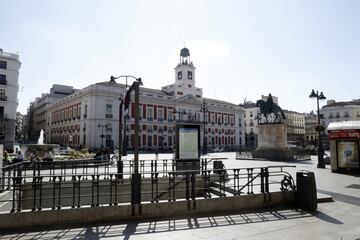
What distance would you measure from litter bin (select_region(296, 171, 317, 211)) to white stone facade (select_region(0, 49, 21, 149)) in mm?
46654

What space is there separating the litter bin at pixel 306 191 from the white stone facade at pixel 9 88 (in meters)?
46.7

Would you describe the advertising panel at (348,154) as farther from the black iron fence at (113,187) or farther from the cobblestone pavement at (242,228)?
the cobblestone pavement at (242,228)

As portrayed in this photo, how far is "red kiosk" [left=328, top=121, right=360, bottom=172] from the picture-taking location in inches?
663

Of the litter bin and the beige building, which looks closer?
the litter bin

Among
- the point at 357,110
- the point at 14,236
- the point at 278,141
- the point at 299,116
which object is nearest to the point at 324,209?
the point at 14,236

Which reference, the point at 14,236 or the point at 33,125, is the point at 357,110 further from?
the point at 33,125

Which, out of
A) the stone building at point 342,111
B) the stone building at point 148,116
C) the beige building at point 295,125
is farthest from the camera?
the beige building at point 295,125

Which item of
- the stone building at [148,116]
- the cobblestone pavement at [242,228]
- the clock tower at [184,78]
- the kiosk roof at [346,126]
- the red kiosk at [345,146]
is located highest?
the clock tower at [184,78]

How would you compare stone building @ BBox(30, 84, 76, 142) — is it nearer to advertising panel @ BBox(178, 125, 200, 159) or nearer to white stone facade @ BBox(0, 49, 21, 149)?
white stone facade @ BBox(0, 49, 21, 149)

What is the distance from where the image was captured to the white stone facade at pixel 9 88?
45688mm

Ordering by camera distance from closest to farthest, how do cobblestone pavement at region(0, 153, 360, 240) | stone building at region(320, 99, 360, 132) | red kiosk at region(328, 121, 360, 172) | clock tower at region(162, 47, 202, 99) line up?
1. cobblestone pavement at region(0, 153, 360, 240)
2. red kiosk at region(328, 121, 360, 172)
3. clock tower at region(162, 47, 202, 99)
4. stone building at region(320, 99, 360, 132)

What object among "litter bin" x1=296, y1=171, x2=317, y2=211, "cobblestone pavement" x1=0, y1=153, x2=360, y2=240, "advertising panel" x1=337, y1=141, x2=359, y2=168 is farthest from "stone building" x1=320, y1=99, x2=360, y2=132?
"cobblestone pavement" x1=0, y1=153, x2=360, y2=240

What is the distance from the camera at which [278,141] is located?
1089 inches

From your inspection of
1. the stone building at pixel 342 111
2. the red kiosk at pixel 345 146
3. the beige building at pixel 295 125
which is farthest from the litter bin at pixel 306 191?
the beige building at pixel 295 125
